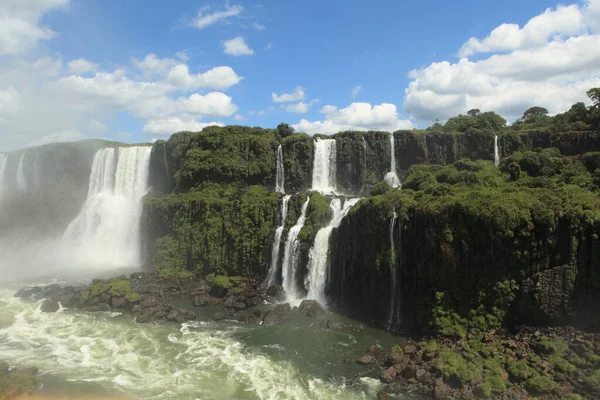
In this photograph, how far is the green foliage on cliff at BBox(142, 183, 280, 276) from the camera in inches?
1431

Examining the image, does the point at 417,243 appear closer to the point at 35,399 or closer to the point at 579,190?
the point at 579,190

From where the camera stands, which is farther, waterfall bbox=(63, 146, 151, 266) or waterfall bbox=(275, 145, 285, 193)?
waterfall bbox=(275, 145, 285, 193)

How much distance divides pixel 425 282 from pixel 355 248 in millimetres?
5798

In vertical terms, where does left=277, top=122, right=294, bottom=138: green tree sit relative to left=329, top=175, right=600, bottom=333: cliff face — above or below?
above

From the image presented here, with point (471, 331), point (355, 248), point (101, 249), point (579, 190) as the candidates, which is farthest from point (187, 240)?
point (579, 190)

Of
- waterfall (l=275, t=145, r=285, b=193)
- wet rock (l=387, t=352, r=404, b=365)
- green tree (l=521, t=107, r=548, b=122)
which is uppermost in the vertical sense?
green tree (l=521, t=107, r=548, b=122)

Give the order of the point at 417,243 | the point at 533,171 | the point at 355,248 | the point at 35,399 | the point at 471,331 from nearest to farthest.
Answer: the point at 35,399 → the point at 471,331 → the point at 417,243 → the point at 355,248 → the point at 533,171

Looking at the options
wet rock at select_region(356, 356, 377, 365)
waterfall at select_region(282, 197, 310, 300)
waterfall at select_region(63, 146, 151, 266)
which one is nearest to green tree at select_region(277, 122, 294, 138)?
waterfall at select_region(63, 146, 151, 266)

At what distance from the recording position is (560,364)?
19047 millimetres

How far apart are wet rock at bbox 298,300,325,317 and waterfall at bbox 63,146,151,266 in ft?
70.8

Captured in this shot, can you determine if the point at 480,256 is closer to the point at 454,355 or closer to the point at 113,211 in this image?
the point at 454,355

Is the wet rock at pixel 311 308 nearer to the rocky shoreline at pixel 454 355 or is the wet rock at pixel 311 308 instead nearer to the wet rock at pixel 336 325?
the rocky shoreline at pixel 454 355

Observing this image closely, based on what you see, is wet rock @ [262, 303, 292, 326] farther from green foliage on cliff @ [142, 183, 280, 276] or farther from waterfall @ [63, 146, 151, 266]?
waterfall @ [63, 146, 151, 266]

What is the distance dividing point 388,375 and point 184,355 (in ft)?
37.7
